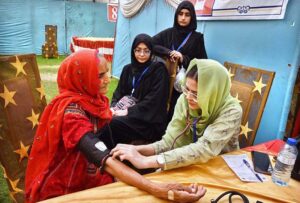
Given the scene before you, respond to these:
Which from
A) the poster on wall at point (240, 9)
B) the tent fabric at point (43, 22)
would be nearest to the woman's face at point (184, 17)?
the poster on wall at point (240, 9)

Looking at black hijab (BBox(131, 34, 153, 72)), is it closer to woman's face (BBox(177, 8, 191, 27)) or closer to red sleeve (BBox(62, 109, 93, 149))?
woman's face (BBox(177, 8, 191, 27))

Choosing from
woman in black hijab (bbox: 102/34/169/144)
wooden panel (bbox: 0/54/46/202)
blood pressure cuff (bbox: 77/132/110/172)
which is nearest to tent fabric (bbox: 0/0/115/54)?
woman in black hijab (bbox: 102/34/169/144)

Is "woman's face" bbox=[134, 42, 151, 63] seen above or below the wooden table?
above

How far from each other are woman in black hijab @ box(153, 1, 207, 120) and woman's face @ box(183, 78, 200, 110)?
1.47 m

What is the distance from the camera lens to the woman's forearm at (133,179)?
3.38 ft

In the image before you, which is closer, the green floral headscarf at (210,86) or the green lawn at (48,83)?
the green floral headscarf at (210,86)

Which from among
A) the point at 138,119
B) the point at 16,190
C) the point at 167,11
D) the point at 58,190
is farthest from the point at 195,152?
the point at 167,11

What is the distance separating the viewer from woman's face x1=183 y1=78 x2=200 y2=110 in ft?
4.73

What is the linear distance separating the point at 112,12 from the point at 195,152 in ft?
24.7

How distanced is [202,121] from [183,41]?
183 centimetres

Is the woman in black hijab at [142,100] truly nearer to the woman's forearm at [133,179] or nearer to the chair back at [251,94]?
the chair back at [251,94]

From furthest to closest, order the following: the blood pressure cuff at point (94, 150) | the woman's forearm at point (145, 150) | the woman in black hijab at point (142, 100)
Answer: the woman in black hijab at point (142, 100) < the woman's forearm at point (145, 150) < the blood pressure cuff at point (94, 150)

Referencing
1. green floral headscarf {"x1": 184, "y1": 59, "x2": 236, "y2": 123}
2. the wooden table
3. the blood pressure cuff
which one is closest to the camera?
the wooden table

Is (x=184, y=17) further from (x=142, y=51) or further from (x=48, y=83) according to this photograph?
(x=48, y=83)
